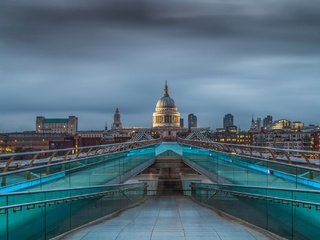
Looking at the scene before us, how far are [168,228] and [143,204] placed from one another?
6.99 m

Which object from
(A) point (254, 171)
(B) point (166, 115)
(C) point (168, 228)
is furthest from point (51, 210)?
(B) point (166, 115)

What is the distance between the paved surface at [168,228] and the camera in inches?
429

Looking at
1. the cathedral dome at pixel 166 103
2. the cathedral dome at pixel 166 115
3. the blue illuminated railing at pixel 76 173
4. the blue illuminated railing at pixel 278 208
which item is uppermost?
the cathedral dome at pixel 166 103

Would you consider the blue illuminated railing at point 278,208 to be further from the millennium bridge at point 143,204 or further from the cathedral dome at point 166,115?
the cathedral dome at point 166,115

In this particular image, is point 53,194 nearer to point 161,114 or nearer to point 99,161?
point 99,161

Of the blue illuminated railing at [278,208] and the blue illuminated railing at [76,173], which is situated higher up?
the blue illuminated railing at [76,173]

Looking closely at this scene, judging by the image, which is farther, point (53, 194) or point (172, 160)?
point (172, 160)

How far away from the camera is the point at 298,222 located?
33.0ft

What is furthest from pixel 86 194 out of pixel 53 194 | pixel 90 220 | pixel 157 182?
pixel 157 182

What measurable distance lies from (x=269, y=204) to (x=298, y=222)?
163 cm

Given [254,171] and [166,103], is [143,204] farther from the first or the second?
[166,103]

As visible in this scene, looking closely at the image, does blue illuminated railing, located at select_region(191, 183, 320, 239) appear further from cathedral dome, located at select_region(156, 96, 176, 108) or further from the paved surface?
cathedral dome, located at select_region(156, 96, 176, 108)

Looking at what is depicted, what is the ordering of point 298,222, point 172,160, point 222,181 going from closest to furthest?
point 298,222, point 222,181, point 172,160

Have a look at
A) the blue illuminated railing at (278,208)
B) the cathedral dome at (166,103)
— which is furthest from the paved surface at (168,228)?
the cathedral dome at (166,103)
